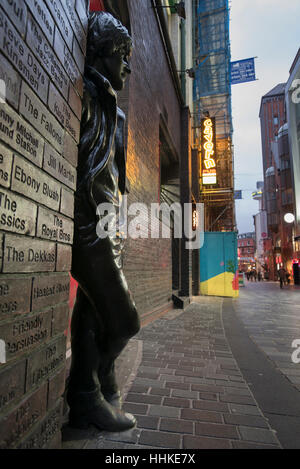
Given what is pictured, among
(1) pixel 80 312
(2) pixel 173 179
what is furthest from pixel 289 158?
(1) pixel 80 312

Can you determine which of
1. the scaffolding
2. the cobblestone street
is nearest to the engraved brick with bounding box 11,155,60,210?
the cobblestone street

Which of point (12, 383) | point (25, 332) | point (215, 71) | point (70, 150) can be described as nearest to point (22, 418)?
point (12, 383)

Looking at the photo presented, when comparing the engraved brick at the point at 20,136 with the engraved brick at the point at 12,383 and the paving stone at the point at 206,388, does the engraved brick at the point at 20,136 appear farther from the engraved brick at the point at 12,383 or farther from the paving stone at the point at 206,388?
the paving stone at the point at 206,388

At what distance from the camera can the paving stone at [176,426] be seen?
67.9 inches

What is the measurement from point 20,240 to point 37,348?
0.46 m

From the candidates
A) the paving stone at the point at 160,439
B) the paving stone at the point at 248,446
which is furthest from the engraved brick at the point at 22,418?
the paving stone at the point at 248,446

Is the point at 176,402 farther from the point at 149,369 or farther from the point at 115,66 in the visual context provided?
the point at 115,66

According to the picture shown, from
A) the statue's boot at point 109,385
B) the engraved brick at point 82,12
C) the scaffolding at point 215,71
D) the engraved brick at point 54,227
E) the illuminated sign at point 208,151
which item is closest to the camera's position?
the engraved brick at point 54,227

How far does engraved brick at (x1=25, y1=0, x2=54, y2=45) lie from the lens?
1.08m

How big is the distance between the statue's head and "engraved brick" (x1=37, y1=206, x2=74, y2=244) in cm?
111

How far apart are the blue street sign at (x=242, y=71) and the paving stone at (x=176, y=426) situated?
2019cm

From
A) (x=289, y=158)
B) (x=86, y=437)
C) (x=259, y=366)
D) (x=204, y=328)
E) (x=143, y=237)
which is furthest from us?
(x=289, y=158)

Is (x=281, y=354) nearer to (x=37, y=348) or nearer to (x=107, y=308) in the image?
(x=107, y=308)

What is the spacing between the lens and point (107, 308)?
155 cm
